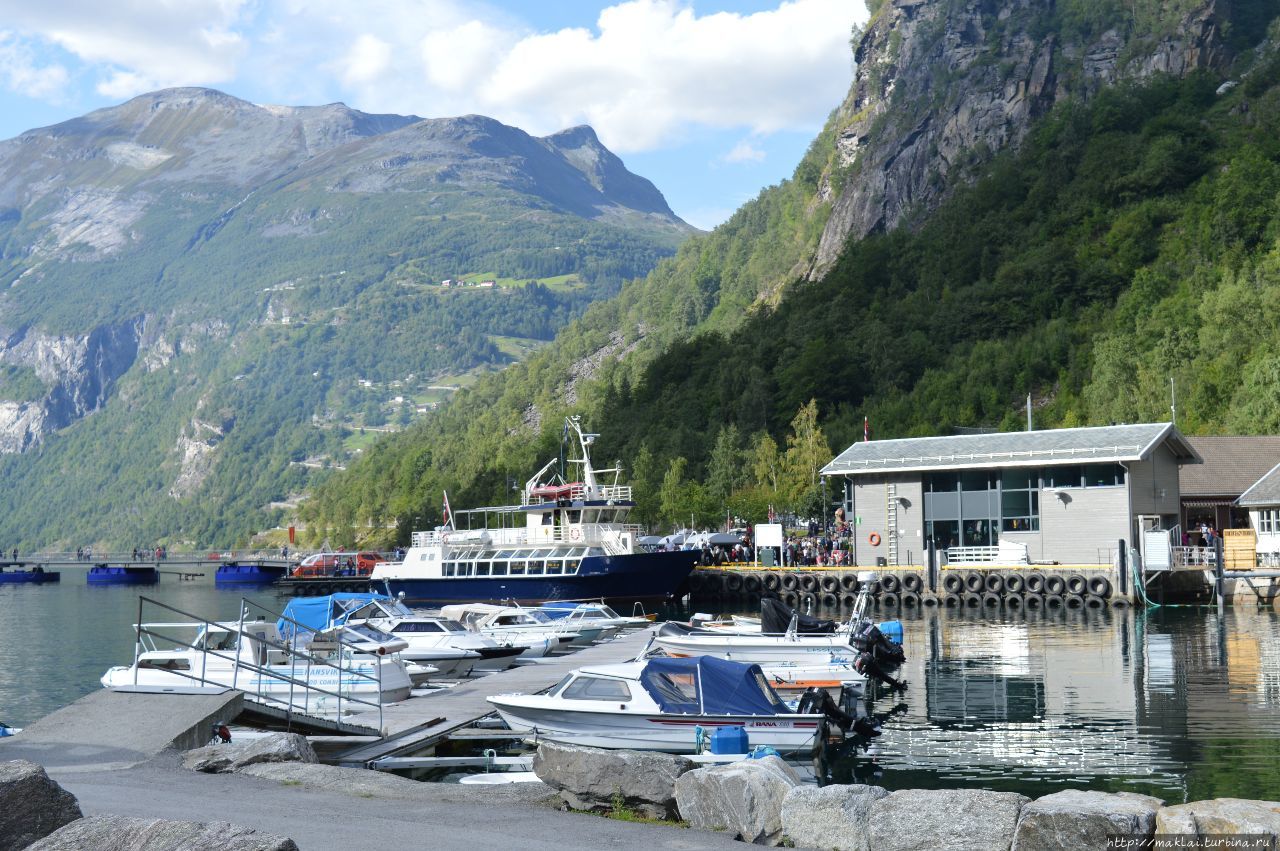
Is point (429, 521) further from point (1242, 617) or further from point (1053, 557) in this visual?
point (1242, 617)

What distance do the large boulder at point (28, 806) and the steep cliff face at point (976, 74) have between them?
16017 centimetres

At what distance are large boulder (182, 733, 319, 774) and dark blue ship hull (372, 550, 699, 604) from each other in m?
48.6

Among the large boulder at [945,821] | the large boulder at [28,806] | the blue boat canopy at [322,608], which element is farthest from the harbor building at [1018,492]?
the large boulder at [28,806]

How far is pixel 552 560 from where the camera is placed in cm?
6744

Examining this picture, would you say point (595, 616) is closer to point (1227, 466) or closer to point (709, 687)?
point (709, 687)

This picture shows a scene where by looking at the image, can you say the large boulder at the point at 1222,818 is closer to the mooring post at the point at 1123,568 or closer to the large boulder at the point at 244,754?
the large boulder at the point at 244,754

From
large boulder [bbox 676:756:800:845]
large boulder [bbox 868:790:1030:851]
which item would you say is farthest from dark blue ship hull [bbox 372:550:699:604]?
large boulder [bbox 868:790:1030:851]

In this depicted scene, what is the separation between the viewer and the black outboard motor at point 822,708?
73.9 ft

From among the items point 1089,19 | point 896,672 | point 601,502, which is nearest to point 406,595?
point 601,502

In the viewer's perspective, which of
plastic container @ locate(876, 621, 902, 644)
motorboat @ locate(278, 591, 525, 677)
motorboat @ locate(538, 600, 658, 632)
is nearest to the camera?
motorboat @ locate(278, 591, 525, 677)

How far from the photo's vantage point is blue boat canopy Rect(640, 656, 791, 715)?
2181 cm

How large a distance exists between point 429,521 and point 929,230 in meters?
68.4

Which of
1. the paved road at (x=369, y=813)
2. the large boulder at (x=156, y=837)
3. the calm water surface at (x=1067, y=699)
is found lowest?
the calm water surface at (x=1067, y=699)

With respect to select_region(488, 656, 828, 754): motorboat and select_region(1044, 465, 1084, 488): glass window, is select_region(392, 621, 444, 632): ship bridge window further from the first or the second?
select_region(1044, 465, 1084, 488): glass window
